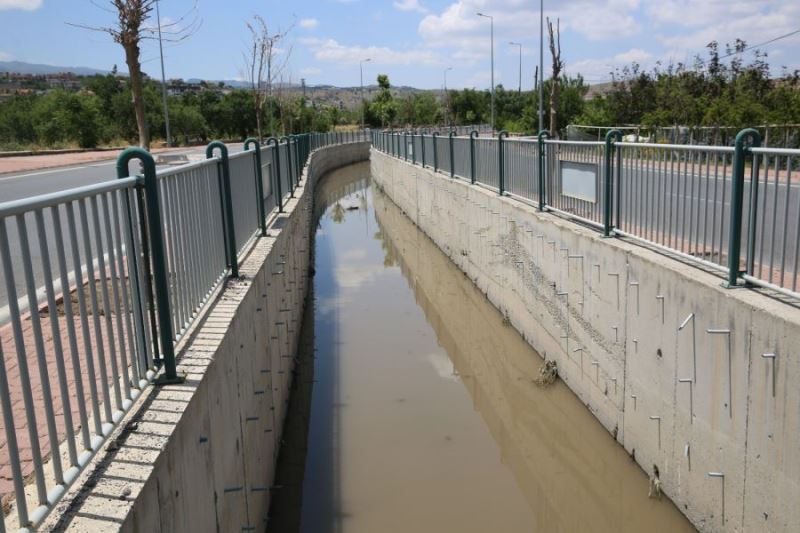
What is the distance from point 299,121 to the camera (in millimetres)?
56906

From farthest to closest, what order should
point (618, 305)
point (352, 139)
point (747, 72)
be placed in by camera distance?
point (352, 139)
point (747, 72)
point (618, 305)

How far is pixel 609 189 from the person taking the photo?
22.6 ft

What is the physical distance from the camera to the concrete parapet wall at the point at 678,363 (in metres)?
4.07

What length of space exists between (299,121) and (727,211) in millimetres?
54153

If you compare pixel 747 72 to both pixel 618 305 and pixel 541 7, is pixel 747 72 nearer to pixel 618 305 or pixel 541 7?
pixel 541 7

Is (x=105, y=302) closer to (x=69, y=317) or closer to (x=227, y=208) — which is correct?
(x=69, y=317)

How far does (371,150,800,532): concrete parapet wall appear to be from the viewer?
4070 mm

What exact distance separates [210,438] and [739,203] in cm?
363

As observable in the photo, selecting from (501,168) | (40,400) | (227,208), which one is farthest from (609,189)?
(40,400)

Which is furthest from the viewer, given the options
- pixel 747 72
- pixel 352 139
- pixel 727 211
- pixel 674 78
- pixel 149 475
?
pixel 352 139

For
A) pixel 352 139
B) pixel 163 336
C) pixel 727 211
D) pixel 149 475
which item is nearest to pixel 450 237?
pixel 727 211

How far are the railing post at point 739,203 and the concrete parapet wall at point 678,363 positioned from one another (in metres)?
0.18

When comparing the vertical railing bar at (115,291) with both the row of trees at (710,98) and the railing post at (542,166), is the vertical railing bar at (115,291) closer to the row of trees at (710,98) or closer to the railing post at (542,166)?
the railing post at (542,166)

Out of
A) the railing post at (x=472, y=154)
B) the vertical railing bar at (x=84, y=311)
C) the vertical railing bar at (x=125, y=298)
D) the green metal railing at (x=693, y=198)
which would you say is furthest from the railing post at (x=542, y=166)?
the vertical railing bar at (x=84, y=311)
